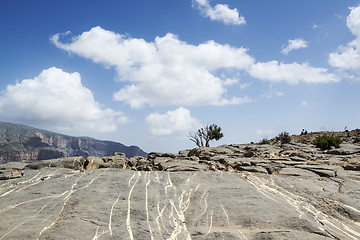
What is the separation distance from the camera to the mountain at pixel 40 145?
111 meters

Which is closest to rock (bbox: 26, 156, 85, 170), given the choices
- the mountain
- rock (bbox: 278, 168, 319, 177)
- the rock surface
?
the rock surface

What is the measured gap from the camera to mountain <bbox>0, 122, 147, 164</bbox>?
110625 millimetres

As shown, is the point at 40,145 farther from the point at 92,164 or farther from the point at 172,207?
the point at 172,207

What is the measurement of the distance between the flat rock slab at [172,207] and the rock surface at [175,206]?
2cm

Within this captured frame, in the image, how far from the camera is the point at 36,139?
136000mm

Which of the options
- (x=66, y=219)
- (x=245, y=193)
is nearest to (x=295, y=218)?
(x=245, y=193)

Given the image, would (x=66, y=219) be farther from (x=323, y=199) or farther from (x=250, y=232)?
(x=323, y=199)

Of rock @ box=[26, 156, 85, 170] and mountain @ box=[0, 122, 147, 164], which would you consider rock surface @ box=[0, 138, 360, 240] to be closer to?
rock @ box=[26, 156, 85, 170]

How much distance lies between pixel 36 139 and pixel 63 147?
136ft

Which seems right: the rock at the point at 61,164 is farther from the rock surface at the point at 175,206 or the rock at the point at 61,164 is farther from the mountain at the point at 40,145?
the mountain at the point at 40,145

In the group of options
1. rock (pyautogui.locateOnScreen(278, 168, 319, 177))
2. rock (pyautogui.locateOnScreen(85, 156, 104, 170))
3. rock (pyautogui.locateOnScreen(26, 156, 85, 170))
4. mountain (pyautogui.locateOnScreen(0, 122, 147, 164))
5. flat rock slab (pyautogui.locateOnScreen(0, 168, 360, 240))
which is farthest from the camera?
mountain (pyautogui.locateOnScreen(0, 122, 147, 164))

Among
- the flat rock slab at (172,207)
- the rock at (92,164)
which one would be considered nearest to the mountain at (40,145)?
the rock at (92,164)

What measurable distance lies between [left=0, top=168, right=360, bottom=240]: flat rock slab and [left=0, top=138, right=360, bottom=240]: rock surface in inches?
0.8

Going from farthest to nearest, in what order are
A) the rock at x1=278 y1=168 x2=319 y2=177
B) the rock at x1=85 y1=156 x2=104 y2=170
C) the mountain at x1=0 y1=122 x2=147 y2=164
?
the mountain at x1=0 y1=122 x2=147 y2=164 < the rock at x1=85 y1=156 x2=104 y2=170 < the rock at x1=278 y1=168 x2=319 y2=177
